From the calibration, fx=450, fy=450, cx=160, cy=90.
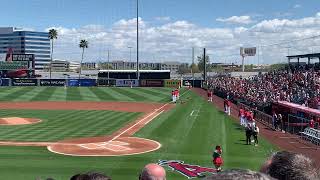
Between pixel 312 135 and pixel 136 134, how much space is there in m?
11.2

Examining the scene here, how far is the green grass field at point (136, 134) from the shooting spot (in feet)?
65.7

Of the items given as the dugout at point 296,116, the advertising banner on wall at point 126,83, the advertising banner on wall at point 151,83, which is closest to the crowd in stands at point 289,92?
the dugout at point 296,116

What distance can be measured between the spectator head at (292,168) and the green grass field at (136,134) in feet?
49.8

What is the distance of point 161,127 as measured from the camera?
33.4m

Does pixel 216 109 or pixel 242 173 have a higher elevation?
pixel 242 173

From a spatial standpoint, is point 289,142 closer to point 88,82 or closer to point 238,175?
point 238,175

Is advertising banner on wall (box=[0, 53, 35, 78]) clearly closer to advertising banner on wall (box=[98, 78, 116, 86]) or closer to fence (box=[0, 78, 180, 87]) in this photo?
fence (box=[0, 78, 180, 87])

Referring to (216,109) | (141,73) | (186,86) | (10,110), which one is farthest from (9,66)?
(216,109)

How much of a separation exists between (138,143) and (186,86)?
2567 inches

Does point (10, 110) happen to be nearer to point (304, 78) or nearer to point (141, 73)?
point (304, 78)

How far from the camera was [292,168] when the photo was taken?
11.6 ft

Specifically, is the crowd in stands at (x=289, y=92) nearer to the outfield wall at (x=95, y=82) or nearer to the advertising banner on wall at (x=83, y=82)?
the outfield wall at (x=95, y=82)

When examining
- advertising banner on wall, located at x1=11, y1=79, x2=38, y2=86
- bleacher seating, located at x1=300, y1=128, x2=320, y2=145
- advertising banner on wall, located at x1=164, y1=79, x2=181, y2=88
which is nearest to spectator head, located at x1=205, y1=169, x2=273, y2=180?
bleacher seating, located at x1=300, y1=128, x2=320, y2=145

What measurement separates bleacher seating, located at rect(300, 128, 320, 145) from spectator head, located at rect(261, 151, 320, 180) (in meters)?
24.6
